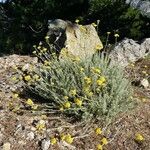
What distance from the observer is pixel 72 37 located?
632 cm

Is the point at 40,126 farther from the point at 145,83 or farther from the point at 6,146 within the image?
the point at 145,83

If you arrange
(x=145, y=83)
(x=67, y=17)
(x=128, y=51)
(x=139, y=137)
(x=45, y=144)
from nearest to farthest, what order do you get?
(x=139, y=137)
(x=45, y=144)
(x=145, y=83)
(x=128, y=51)
(x=67, y=17)

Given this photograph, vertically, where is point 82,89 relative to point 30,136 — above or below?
above

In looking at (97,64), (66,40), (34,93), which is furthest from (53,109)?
(66,40)

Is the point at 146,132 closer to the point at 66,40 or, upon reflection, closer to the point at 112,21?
the point at 66,40

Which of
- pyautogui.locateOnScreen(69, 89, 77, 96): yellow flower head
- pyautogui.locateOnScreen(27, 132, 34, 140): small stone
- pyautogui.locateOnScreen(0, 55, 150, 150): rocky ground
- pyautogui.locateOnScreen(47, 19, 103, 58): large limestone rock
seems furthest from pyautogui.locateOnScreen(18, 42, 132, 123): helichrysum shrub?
pyautogui.locateOnScreen(47, 19, 103, 58): large limestone rock

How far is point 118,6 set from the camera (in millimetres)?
7469

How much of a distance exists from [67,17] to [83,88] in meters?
3.51

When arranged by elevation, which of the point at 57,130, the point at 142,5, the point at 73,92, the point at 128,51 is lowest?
the point at 57,130

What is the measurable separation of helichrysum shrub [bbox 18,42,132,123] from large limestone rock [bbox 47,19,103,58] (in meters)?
0.85

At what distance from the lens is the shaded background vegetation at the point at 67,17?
24.4 feet

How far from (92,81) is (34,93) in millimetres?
816

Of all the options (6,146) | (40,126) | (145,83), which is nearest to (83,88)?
(40,126)

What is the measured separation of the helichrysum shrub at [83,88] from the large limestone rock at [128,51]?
1215 millimetres
